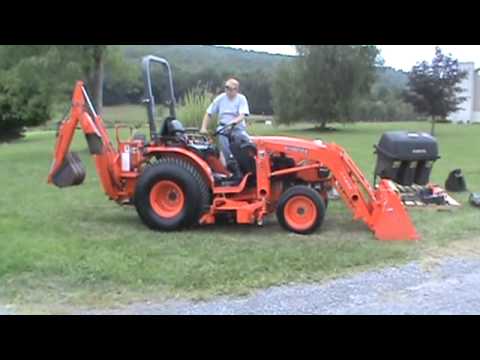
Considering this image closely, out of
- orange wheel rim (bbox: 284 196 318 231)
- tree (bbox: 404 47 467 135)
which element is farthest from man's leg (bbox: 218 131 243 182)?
tree (bbox: 404 47 467 135)

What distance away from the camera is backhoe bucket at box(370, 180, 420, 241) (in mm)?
7914

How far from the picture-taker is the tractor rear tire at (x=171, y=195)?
821 cm

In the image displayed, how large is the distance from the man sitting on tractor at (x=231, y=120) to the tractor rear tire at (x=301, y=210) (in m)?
0.69

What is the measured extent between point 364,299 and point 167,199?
3.61m

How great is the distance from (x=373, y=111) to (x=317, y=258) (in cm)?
4529

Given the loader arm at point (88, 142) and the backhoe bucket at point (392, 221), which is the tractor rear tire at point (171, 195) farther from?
the backhoe bucket at point (392, 221)

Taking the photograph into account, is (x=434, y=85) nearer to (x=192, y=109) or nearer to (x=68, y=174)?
(x=192, y=109)

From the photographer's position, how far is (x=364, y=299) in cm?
554

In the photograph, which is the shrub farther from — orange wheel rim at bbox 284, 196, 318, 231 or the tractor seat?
orange wheel rim at bbox 284, 196, 318, 231

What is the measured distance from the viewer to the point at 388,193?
313 inches

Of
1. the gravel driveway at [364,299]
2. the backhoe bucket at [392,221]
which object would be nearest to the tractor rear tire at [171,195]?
the backhoe bucket at [392,221]

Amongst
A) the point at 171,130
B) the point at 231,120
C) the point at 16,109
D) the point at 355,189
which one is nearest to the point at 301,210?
the point at 355,189

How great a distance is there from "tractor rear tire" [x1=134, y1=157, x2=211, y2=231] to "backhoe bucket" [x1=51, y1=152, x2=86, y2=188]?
93cm

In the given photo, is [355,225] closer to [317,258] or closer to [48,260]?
[317,258]
